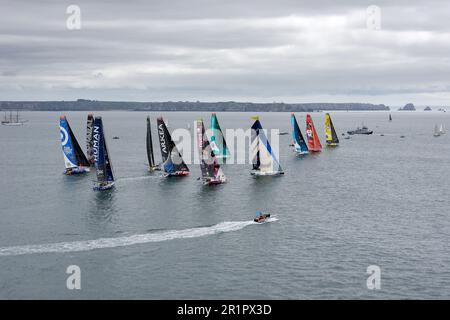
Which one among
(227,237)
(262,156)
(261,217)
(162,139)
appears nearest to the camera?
(227,237)

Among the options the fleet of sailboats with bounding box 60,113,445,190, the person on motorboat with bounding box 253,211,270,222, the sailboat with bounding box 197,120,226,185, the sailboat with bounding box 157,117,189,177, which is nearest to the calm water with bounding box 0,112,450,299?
the person on motorboat with bounding box 253,211,270,222

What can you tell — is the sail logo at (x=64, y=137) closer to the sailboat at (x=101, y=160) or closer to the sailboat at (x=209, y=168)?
the sailboat at (x=101, y=160)

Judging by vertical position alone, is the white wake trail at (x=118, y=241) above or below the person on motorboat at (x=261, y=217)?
below

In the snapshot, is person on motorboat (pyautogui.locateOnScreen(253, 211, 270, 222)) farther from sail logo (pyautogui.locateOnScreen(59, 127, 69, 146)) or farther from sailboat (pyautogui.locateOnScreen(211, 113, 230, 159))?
sailboat (pyautogui.locateOnScreen(211, 113, 230, 159))

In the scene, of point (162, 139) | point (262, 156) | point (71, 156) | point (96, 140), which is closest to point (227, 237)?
point (96, 140)

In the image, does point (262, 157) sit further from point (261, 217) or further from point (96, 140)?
point (261, 217)

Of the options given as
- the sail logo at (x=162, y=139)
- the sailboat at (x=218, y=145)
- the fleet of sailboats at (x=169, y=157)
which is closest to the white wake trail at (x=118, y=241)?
the fleet of sailboats at (x=169, y=157)
